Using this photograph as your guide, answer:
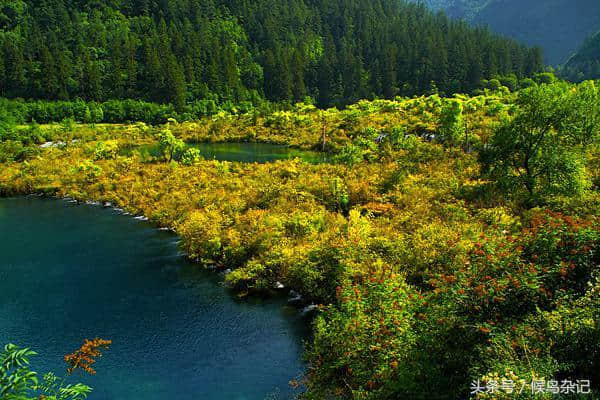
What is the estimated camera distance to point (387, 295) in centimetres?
1969

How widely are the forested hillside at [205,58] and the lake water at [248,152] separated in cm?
4387

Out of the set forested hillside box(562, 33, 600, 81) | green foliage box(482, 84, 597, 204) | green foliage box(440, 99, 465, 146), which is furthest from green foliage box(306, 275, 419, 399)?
forested hillside box(562, 33, 600, 81)

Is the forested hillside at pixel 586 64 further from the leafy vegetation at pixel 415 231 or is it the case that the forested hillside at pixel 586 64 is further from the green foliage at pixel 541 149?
the green foliage at pixel 541 149

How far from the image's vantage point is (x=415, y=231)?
32344 millimetres

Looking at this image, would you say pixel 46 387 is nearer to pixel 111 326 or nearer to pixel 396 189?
pixel 111 326

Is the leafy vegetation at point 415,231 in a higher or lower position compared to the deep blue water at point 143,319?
higher

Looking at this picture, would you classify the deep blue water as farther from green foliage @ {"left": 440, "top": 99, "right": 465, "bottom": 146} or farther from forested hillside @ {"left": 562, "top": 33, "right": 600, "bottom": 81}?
forested hillside @ {"left": 562, "top": 33, "right": 600, "bottom": 81}

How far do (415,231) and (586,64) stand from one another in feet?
559

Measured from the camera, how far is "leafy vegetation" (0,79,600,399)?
1391cm

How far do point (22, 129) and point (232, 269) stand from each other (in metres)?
68.8

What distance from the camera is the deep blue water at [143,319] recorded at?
2375 cm

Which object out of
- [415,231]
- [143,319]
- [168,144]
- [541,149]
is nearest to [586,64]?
[541,149]

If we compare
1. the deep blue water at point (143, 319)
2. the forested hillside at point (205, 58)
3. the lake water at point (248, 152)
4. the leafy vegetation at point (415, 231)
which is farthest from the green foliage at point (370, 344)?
the forested hillside at point (205, 58)

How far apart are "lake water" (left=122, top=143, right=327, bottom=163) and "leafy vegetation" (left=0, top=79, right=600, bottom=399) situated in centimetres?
708
